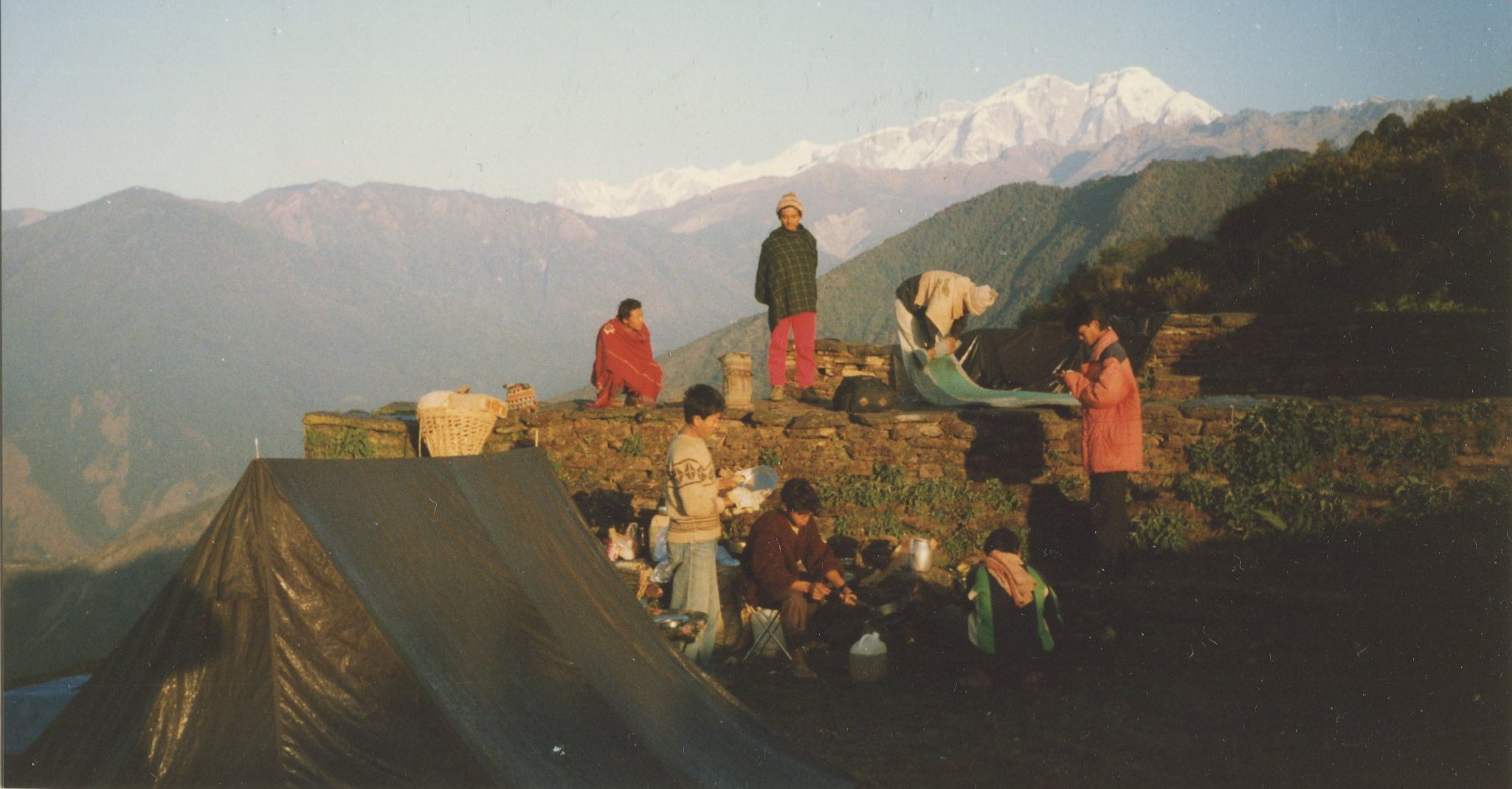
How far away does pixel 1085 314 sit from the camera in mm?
6742

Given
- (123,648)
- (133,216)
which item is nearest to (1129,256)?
(123,648)

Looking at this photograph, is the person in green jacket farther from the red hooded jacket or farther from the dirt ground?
the red hooded jacket

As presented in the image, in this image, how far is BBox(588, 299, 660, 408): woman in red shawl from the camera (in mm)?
10367

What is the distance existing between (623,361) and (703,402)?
4.62 metres

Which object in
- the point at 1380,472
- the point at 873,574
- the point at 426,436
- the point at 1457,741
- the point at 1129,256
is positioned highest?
the point at 1129,256

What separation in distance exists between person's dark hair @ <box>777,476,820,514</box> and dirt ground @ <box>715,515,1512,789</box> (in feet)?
3.11

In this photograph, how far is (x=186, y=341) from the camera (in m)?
102

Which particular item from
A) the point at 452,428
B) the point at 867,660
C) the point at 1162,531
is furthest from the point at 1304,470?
the point at 452,428

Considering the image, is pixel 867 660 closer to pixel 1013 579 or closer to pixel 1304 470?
pixel 1013 579

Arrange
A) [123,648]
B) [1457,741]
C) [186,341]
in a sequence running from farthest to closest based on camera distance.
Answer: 1. [186,341]
2. [1457,741]
3. [123,648]

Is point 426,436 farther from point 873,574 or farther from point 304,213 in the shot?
point 304,213

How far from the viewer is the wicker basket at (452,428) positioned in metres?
9.68

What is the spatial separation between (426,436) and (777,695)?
16.8 ft

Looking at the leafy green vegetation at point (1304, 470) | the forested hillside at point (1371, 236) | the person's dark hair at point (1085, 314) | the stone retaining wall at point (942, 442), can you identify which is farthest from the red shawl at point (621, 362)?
the forested hillside at point (1371, 236)
